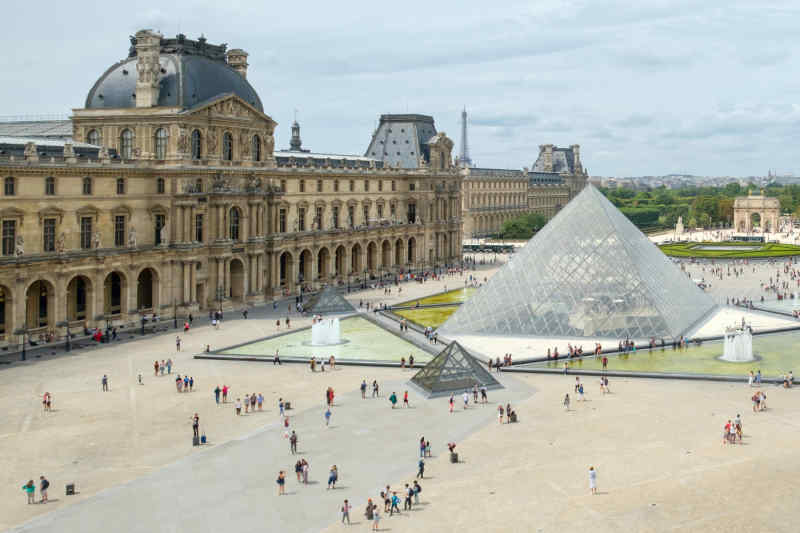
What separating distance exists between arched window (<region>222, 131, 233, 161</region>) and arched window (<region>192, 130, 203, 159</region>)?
227 centimetres

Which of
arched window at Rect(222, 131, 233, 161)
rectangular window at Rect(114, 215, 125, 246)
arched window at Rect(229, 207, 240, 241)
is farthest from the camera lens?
arched window at Rect(229, 207, 240, 241)

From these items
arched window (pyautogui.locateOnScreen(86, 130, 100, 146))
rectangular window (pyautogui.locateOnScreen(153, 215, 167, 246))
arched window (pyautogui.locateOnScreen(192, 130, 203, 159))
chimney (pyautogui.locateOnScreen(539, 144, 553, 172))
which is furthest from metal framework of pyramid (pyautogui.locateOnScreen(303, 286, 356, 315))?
chimney (pyautogui.locateOnScreen(539, 144, 553, 172))

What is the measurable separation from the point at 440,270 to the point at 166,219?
3894 cm

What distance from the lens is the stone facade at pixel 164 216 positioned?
161 feet

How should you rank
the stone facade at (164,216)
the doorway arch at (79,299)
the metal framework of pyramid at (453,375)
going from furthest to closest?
the doorway arch at (79,299) → the stone facade at (164,216) → the metal framework of pyramid at (453,375)

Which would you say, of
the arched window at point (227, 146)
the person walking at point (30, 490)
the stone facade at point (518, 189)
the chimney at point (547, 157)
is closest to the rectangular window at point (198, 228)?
the arched window at point (227, 146)

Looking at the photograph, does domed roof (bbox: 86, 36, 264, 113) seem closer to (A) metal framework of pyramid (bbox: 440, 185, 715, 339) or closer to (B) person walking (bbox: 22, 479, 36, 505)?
(A) metal framework of pyramid (bbox: 440, 185, 715, 339)

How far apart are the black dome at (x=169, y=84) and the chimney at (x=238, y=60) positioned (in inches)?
260

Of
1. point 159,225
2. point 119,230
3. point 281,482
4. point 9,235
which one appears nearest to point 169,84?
point 159,225

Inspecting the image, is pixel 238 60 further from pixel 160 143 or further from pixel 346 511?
pixel 346 511

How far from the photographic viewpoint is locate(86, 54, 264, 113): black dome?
5953cm

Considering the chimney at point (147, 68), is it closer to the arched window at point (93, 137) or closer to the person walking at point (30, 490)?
the arched window at point (93, 137)

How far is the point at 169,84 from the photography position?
59.8 m

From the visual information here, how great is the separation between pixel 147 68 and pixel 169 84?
1753 millimetres
